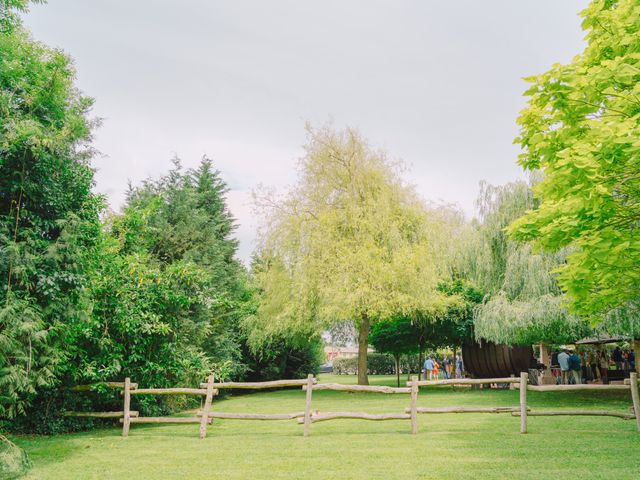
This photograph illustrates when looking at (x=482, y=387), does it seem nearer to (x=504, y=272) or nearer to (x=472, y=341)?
(x=472, y=341)

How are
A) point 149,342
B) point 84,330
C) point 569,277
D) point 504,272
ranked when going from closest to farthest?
point 569,277 → point 84,330 → point 149,342 → point 504,272

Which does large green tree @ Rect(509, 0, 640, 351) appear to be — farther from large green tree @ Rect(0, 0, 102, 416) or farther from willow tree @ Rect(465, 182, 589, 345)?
large green tree @ Rect(0, 0, 102, 416)

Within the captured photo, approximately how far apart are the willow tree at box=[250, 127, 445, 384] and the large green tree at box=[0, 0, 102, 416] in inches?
473

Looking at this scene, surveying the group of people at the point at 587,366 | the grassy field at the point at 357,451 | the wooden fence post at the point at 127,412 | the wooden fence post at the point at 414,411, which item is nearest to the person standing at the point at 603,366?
the group of people at the point at 587,366

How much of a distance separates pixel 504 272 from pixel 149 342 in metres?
13.2

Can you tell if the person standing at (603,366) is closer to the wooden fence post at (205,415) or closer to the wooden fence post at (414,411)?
the wooden fence post at (414,411)

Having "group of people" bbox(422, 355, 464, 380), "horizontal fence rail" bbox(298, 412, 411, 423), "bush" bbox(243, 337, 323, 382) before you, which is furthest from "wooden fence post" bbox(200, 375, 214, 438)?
"group of people" bbox(422, 355, 464, 380)

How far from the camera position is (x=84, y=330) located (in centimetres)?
1075

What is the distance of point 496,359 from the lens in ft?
78.5

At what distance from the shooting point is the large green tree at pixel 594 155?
21.0 ft

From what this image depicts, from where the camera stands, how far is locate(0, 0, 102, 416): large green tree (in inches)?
291

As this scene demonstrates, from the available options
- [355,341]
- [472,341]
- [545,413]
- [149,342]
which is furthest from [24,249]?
[472,341]

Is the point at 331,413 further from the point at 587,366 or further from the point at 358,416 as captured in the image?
the point at 587,366

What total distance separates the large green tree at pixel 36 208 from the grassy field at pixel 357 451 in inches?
83.4
